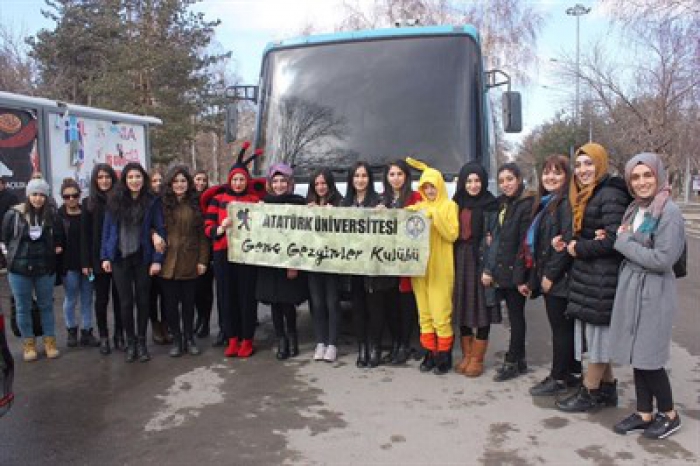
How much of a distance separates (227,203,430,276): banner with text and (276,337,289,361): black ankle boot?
0.80 meters

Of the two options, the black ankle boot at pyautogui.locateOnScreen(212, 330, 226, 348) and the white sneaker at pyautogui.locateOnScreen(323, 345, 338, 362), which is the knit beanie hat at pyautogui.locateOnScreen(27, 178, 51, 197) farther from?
the white sneaker at pyautogui.locateOnScreen(323, 345, 338, 362)

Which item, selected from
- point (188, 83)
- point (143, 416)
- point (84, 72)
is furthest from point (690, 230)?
point (84, 72)

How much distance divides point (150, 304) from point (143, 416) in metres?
1.93

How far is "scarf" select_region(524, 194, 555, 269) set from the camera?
4570 mm

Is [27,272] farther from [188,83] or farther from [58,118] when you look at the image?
[188,83]

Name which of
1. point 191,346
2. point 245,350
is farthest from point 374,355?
point 191,346

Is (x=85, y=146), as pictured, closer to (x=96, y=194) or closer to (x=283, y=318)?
(x=96, y=194)

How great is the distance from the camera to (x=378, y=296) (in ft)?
17.6

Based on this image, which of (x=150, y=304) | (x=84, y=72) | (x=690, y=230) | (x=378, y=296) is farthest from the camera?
(x=84, y=72)

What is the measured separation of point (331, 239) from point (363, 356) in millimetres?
1116

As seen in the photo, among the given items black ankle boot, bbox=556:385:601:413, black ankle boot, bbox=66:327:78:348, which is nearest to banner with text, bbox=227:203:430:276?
black ankle boot, bbox=556:385:601:413

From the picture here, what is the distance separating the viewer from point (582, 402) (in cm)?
437

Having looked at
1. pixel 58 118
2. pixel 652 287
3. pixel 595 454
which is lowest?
pixel 595 454

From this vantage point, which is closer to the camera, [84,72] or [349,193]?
[349,193]
